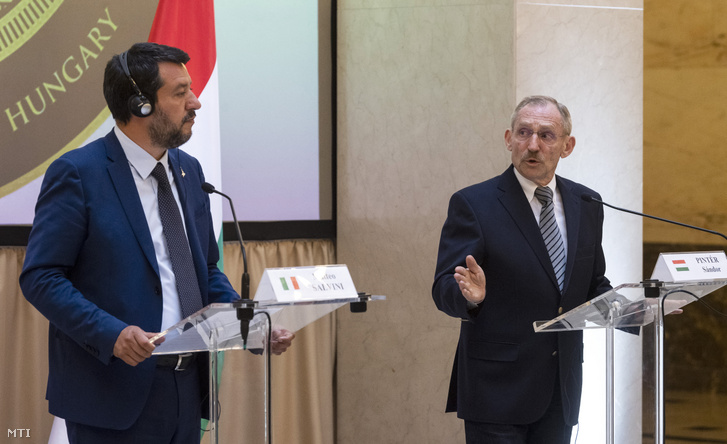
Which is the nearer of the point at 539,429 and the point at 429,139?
the point at 539,429

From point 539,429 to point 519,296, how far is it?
16.1 inches

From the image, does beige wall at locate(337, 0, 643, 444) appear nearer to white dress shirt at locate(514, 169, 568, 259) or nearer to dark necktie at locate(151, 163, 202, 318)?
white dress shirt at locate(514, 169, 568, 259)

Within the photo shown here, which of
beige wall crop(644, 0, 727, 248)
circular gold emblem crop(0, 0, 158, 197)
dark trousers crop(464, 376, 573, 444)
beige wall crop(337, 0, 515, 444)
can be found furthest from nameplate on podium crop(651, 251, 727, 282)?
circular gold emblem crop(0, 0, 158, 197)

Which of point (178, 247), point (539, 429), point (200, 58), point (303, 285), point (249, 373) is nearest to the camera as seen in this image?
point (303, 285)

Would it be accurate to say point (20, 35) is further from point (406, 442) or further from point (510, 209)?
point (406, 442)

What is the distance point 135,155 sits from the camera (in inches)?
92.9

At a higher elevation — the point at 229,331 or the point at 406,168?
the point at 406,168

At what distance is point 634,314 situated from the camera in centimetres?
236

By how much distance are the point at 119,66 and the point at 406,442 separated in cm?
275

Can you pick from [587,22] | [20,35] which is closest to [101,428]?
[20,35]

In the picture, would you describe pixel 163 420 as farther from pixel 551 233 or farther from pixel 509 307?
pixel 551 233

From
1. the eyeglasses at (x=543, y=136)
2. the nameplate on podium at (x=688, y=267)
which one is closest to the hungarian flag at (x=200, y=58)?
the eyeglasses at (x=543, y=136)

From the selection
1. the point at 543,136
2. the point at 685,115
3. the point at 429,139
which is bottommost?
the point at 543,136

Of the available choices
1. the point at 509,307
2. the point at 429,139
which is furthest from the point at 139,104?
the point at 429,139
